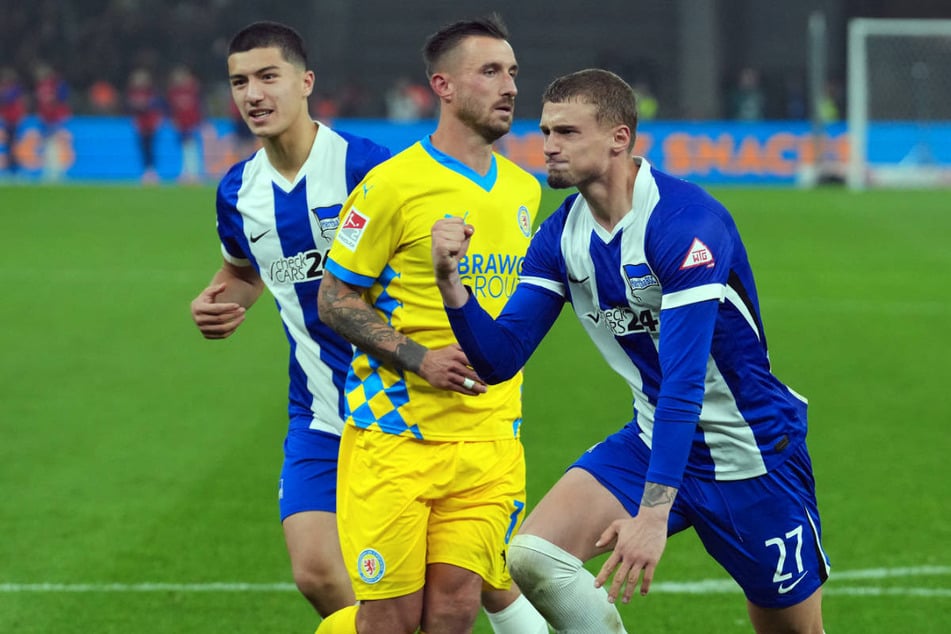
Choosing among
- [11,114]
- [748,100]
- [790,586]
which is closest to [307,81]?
[790,586]

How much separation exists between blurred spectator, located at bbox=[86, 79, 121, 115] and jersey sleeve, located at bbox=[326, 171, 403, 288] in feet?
86.6

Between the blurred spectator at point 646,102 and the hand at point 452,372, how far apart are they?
23264 millimetres

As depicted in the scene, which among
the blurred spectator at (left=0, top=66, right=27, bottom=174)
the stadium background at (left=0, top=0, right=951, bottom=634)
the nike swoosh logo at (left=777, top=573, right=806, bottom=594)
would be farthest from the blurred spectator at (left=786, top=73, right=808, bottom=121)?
the nike swoosh logo at (left=777, top=573, right=806, bottom=594)

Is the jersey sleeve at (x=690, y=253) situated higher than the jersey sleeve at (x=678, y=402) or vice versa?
the jersey sleeve at (x=690, y=253)

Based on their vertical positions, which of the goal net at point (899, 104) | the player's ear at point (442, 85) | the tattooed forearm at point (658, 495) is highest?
the player's ear at point (442, 85)

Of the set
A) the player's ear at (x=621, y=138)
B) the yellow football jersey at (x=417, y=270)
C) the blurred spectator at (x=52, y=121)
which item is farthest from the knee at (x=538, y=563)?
the blurred spectator at (x=52, y=121)

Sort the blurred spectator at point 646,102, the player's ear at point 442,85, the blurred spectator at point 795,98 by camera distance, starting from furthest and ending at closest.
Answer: the blurred spectator at point 795,98 < the blurred spectator at point 646,102 < the player's ear at point 442,85

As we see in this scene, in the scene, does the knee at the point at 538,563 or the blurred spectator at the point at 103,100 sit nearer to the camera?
the knee at the point at 538,563

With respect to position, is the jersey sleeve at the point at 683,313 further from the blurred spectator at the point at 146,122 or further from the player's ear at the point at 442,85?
the blurred spectator at the point at 146,122

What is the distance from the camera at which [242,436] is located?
9406mm

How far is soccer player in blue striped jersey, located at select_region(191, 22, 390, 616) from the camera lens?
5.25 metres

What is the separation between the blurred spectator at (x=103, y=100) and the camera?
98.3ft

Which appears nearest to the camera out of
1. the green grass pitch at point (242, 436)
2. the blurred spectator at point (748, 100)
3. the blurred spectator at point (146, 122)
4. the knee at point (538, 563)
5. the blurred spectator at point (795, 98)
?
the knee at point (538, 563)

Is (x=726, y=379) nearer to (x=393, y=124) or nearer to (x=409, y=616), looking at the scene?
(x=409, y=616)
